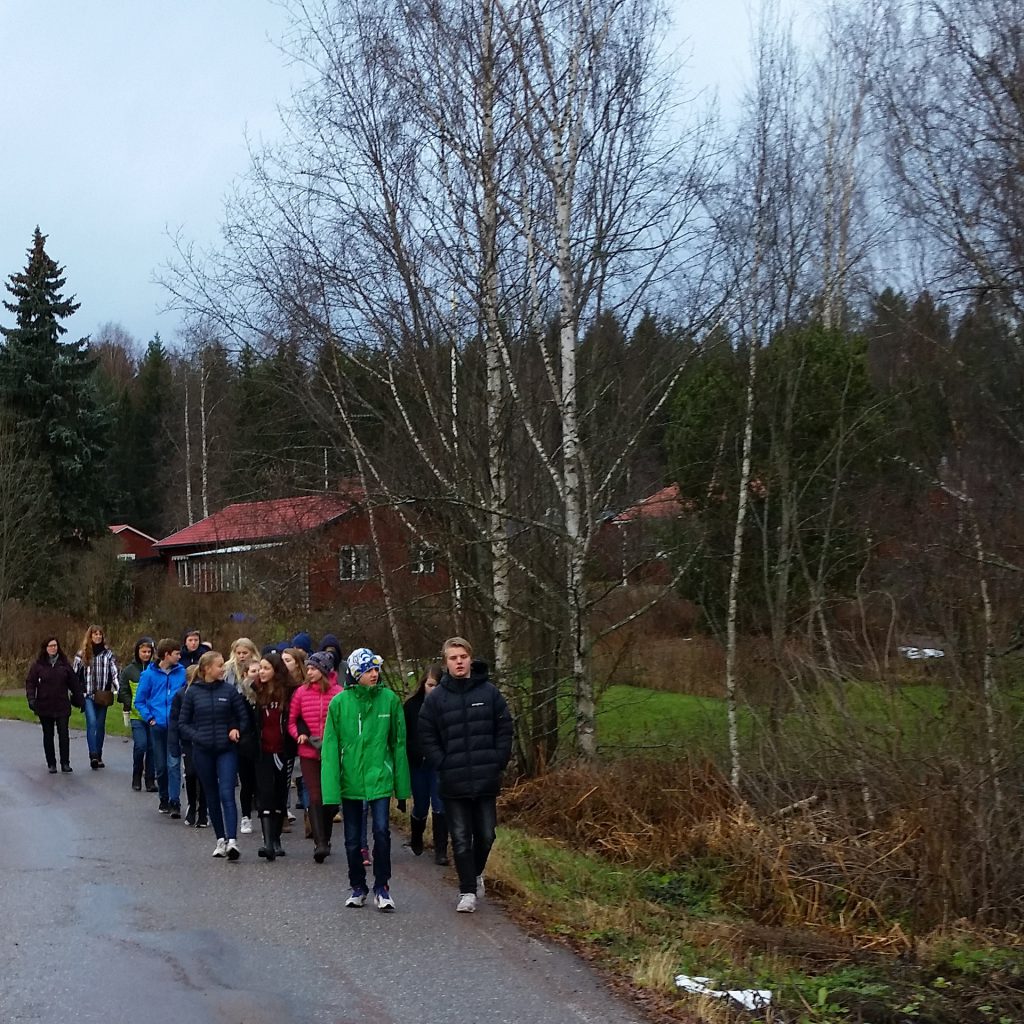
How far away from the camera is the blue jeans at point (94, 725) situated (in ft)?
59.3

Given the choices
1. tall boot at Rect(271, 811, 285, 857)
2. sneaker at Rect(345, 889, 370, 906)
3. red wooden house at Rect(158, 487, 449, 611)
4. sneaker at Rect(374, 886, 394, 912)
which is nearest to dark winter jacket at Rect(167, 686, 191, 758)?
→ tall boot at Rect(271, 811, 285, 857)

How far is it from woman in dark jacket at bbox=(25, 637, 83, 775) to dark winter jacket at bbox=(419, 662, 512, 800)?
33.2 ft

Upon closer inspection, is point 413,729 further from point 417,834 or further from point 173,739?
Answer: point 173,739

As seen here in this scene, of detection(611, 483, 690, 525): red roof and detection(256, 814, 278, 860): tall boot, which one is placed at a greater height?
detection(611, 483, 690, 525): red roof

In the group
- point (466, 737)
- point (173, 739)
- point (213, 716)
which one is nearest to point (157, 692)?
point (173, 739)

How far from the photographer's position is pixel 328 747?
9.35 metres

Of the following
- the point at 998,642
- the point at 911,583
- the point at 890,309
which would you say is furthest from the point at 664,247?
the point at 890,309

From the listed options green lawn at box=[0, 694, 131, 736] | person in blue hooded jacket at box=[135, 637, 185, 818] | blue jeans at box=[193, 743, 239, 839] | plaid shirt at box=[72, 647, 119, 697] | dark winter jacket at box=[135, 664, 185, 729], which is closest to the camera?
blue jeans at box=[193, 743, 239, 839]

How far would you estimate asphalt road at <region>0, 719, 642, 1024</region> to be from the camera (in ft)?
22.2

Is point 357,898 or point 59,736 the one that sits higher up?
point 59,736

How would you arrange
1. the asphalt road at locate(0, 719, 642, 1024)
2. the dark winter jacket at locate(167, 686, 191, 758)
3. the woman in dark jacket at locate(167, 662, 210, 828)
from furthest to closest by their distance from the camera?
1. the dark winter jacket at locate(167, 686, 191, 758)
2. the woman in dark jacket at locate(167, 662, 210, 828)
3. the asphalt road at locate(0, 719, 642, 1024)

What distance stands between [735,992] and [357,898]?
311cm

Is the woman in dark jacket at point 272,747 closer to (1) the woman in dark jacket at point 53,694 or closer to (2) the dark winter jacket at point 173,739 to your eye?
(2) the dark winter jacket at point 173,739

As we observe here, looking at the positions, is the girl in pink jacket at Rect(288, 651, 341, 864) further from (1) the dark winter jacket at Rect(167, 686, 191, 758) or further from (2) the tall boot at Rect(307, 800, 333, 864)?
(1) the dark winter jacket at Rect(167, 686, 191, 758)
